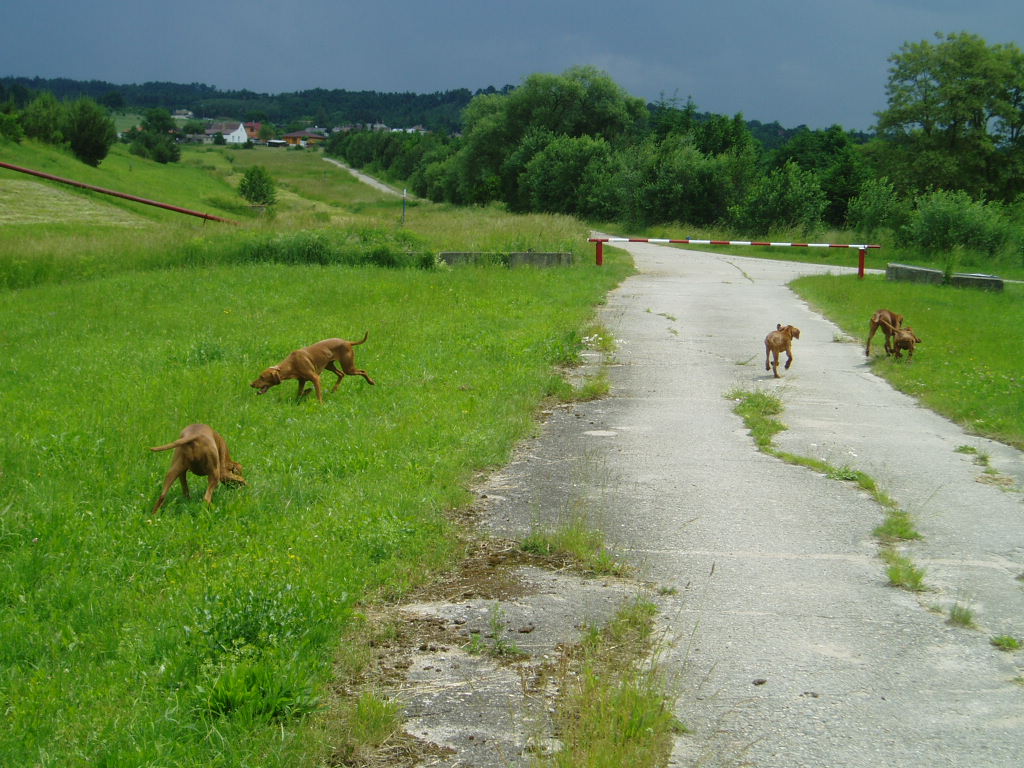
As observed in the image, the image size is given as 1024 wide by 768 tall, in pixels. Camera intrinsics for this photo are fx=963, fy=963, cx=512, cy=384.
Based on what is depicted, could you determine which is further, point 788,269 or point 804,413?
point 788,269

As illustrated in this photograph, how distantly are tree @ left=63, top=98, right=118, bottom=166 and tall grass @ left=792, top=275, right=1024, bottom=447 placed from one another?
51.0 m

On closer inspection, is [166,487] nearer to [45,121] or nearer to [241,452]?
[241,452]

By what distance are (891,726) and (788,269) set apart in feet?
79.9

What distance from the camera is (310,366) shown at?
9672 mm

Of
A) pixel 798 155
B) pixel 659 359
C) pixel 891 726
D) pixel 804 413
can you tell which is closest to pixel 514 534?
pixel 891 726

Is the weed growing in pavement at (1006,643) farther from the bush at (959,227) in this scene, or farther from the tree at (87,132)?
the tree at (87,132)

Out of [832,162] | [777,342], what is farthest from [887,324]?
[832,162]

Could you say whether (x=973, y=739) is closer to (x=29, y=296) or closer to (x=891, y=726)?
(x=891, y=726)

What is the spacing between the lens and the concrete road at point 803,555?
388 centimetres

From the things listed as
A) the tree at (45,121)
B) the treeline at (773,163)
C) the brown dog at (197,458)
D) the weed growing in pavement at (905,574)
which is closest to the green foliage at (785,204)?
the treeline at (773,163)

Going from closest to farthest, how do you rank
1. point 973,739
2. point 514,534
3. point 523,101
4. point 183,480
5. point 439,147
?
point 973,739
point 514,534
point 183,480
point 523,101
point 439,147

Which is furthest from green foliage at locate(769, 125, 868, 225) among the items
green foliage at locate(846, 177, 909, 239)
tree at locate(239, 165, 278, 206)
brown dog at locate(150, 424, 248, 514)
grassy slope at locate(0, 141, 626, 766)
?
brown dog at locate(150, 424, 248, 514)

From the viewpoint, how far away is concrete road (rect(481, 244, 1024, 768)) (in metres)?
3.88

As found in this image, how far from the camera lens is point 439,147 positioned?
104 metres
